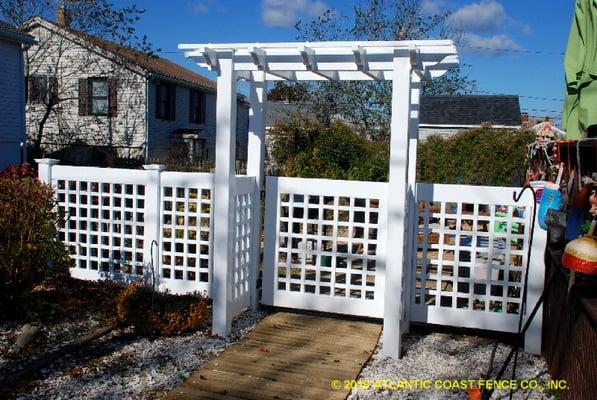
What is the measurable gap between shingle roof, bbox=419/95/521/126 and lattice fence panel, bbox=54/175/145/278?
1676 cm

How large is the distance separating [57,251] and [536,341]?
3.97 m

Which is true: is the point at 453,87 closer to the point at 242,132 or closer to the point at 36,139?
the point at 242,132

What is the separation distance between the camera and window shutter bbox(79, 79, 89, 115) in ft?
60.2

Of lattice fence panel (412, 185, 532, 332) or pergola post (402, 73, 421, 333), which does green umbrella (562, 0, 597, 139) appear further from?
pergola post (402, 73, 421, 333)

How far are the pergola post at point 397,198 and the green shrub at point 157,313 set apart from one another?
1.53 metres

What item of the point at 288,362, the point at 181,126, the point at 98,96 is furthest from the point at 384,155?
the point at 98,96

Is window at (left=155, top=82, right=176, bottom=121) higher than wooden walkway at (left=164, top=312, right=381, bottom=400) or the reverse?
higher

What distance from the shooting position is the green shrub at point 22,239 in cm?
438

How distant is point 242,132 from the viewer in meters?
25.1

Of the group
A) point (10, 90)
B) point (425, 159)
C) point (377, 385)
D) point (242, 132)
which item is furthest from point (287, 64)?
point (242, 132)

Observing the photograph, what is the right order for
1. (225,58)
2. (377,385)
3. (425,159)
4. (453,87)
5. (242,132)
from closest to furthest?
1. (377,385)
2. (225,58)
3. (425,159)
4. (453,87)
5. (242,132)

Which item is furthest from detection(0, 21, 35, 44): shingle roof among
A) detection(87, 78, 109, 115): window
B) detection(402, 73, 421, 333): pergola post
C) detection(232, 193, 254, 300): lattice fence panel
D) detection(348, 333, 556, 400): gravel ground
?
detection(348, 333, 556, 400): gravel ground

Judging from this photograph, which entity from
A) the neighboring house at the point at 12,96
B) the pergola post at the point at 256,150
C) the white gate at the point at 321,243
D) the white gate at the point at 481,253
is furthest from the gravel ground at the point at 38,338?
the neighboring house at the point at 12,96

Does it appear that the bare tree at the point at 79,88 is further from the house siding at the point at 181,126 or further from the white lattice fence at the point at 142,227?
the white lattice fence at the point at 142,227
